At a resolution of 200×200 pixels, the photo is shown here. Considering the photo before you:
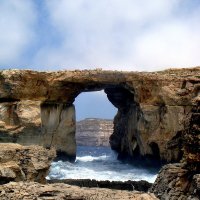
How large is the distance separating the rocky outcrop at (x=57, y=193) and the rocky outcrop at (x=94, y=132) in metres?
116

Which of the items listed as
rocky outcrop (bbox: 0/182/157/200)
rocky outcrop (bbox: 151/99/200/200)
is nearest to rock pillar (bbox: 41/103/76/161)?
rocky outcrop (bbox: 151/99/200/200)

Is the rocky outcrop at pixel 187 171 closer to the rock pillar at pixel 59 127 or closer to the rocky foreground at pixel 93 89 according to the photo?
the rocky foreground at pixel 93 89

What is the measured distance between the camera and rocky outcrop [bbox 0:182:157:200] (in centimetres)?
543

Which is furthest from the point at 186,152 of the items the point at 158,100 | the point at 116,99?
the point at 116,99

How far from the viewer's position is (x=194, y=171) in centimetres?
671

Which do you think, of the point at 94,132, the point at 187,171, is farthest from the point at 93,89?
the point at 94,132

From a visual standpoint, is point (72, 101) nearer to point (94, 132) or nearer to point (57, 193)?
point (57, 193)

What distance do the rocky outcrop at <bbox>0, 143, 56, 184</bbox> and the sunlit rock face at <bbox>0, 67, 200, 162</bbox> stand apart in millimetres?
18801

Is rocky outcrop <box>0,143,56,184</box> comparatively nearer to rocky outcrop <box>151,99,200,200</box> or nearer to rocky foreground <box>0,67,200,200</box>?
rocky outcrop <box>151,99,200,200</box>

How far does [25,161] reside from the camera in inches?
615

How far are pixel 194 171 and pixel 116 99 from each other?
4496cm

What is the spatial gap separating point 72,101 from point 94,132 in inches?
3120

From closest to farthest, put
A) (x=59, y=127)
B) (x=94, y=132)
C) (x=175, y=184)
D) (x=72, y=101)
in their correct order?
(x=175, y=184)
(x=59, y=127)
(x=72, y=101)
(x=94, y=132)

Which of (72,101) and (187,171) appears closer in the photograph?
(187,171)
